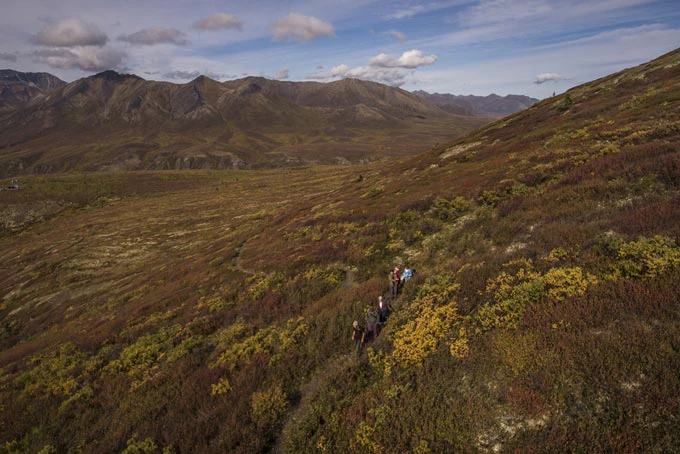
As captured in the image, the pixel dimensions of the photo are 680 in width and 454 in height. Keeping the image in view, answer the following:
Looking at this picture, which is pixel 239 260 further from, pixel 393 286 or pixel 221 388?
pixel 393 286

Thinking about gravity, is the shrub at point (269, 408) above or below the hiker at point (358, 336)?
below

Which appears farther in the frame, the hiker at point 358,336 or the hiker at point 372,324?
the hiker at point 372,324

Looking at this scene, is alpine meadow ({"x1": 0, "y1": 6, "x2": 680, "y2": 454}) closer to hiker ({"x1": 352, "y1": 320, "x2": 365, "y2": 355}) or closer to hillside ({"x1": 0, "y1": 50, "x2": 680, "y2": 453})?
hillside ({"x1": 0, "y1": 50, "x2": 680, "y2": 453})

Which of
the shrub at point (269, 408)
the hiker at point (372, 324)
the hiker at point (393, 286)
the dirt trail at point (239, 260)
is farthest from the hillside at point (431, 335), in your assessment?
the hiker at point (393, 286)

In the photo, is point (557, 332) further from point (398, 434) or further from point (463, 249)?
point (463, 249)

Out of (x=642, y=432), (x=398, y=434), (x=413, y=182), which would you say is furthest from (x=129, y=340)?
(x=413, y=182)

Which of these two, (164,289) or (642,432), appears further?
(164,289)

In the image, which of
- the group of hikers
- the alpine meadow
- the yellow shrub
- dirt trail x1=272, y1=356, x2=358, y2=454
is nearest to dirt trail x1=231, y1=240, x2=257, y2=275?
the alpine meadow

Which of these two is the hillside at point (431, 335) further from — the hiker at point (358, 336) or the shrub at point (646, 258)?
the hiker at point (358, 336)
